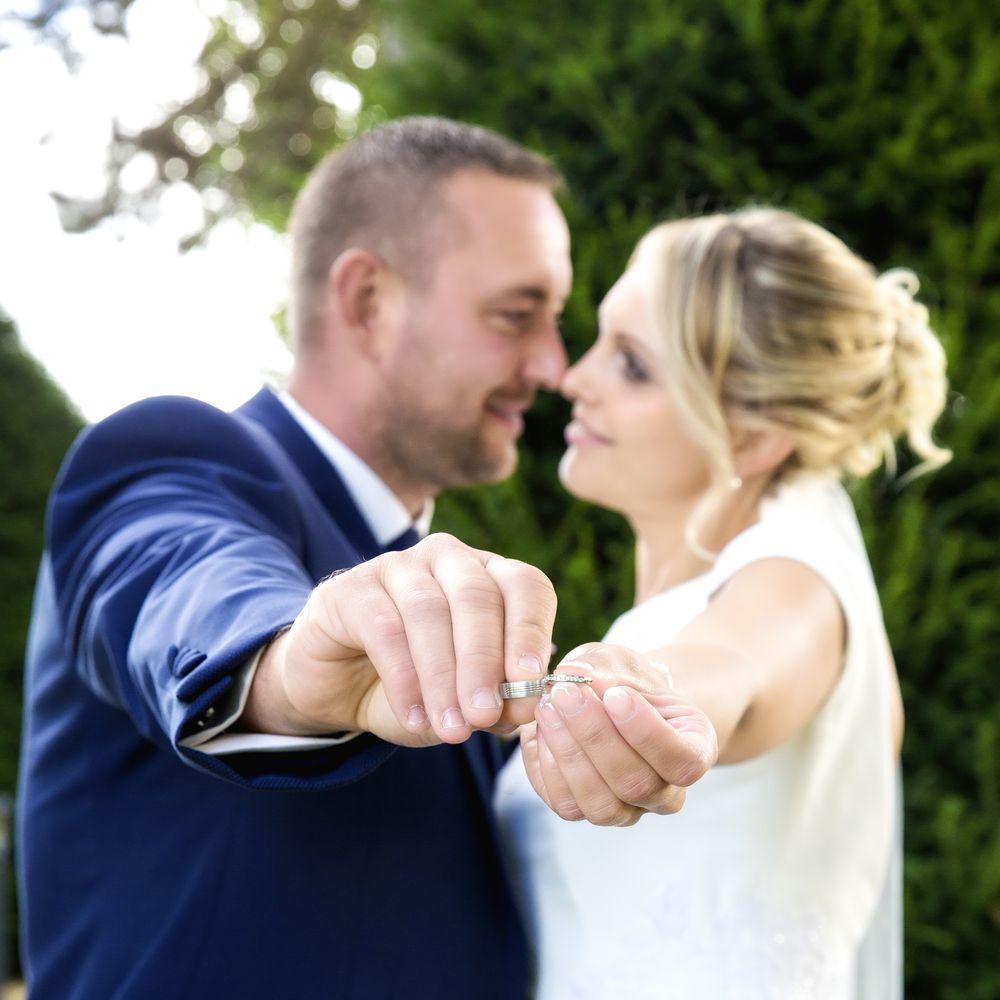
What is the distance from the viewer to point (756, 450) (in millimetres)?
2576

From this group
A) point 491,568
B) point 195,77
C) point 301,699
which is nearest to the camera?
point 491,568

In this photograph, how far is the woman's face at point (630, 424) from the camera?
2.62 metres

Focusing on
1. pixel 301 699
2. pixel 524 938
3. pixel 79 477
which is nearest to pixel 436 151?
pixel 79 477

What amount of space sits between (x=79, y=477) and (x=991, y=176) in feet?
10.2

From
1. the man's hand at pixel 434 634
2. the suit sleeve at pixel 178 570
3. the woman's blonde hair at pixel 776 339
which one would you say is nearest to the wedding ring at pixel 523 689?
the man's hand at pixel 434 634

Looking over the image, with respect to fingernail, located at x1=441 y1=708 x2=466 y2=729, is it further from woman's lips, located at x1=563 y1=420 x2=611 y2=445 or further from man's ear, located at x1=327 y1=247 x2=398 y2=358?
man's ear, located at x1=327 y1=247 x2=398 y2=358

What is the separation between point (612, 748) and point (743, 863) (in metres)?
1.30

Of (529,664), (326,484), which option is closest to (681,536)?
Answer: (326,484)

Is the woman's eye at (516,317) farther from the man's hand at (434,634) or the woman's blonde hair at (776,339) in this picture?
the man's hand at (434,634)

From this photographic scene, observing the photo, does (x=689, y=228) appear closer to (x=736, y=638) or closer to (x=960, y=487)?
(x=736, y=638)

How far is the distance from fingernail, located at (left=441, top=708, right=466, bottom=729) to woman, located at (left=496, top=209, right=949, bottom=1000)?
0.58 metres

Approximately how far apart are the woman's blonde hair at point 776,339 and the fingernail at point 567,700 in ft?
5.11

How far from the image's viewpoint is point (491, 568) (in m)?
1.02

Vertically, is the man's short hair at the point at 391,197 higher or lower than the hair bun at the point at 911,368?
higher
